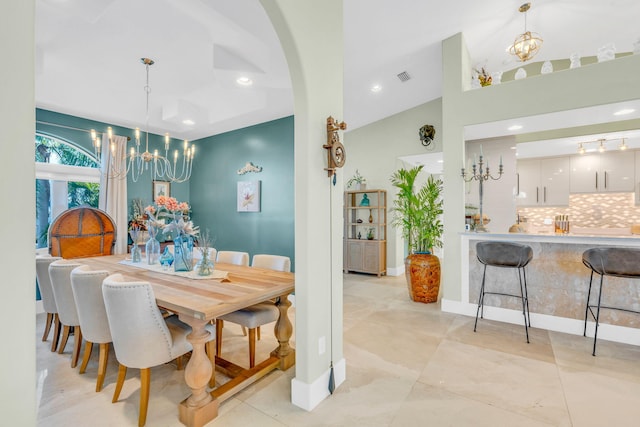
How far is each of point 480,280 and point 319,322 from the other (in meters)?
2.59

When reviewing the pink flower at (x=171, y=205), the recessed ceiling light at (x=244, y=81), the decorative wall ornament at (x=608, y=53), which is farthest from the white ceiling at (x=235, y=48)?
the pink flower at (x=171, y=205)

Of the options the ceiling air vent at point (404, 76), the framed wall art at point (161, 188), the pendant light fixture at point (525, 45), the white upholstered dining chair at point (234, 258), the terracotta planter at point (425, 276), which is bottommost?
the terracotta planter at point (425, 276)

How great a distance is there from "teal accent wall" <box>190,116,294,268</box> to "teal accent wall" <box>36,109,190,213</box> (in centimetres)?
67

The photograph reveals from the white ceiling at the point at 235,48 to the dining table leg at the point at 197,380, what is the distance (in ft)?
7.72

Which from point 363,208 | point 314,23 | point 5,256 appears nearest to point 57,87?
point 314,23

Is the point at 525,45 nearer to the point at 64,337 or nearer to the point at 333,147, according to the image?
the point at 333,147

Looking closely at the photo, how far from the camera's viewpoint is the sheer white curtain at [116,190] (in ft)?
14.4

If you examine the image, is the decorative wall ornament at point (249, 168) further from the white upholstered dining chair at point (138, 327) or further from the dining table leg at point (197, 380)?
the dining table leg at point (197, 380)

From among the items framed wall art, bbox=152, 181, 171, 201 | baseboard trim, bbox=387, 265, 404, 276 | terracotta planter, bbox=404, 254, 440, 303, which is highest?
framed wall art, bbox=152, 181, 171, 201

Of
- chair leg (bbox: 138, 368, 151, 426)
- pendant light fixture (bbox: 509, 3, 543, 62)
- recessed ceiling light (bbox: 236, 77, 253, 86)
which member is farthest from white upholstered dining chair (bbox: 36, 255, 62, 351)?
pendant light fixture (bbox: 509, 3, 543, 62)

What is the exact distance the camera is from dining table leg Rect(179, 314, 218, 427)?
5.71 feet

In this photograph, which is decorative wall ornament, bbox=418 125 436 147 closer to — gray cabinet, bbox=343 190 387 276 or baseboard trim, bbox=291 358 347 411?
gray cabinet, bbox=343 190 387 276

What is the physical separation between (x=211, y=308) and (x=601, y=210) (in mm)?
7024

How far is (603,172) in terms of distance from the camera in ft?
17.2
